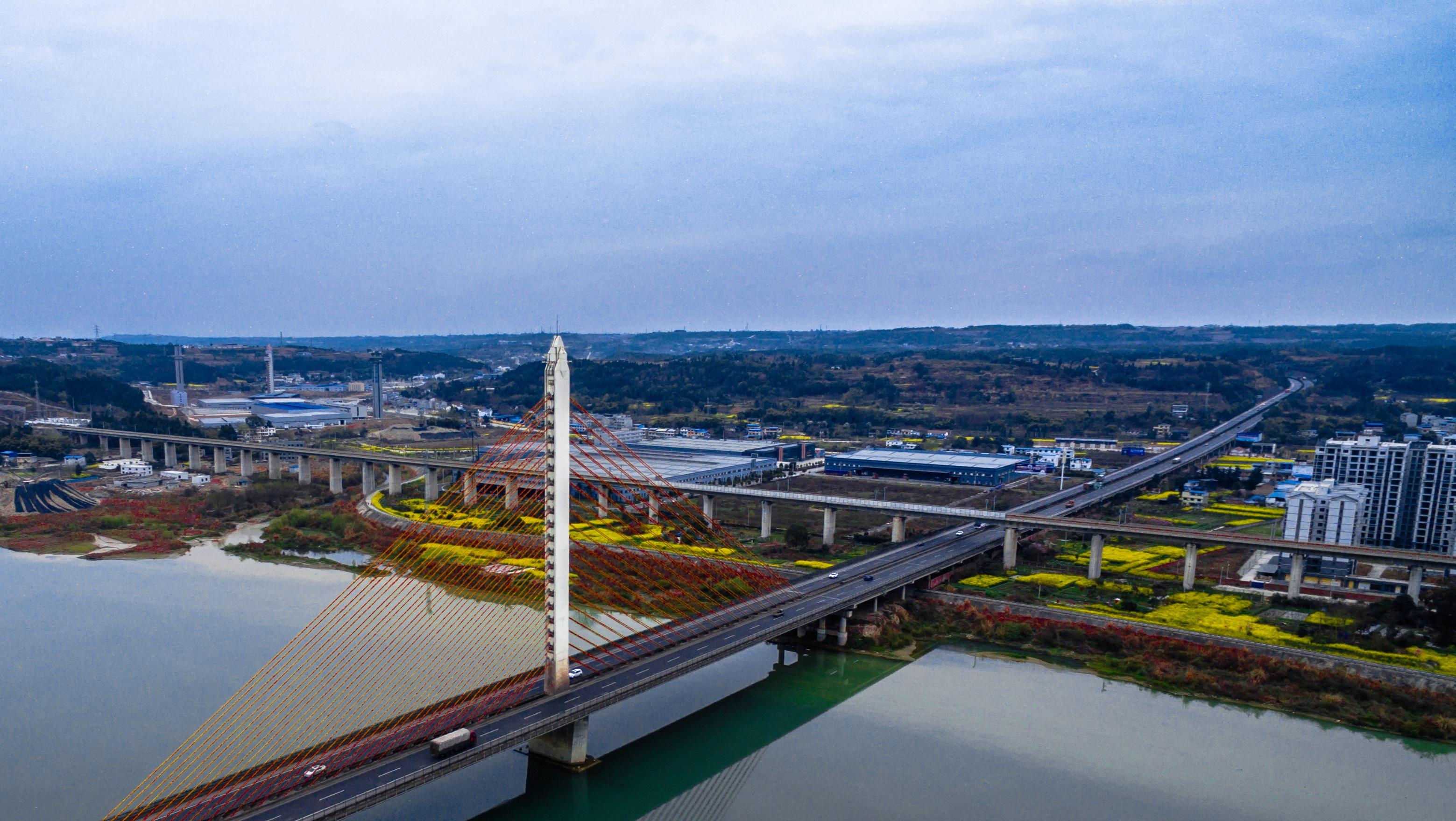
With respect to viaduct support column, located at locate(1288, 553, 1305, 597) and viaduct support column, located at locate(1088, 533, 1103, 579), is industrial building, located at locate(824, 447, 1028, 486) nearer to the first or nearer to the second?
viaduct support column, located at locate(1088, 533, 1103, 579)

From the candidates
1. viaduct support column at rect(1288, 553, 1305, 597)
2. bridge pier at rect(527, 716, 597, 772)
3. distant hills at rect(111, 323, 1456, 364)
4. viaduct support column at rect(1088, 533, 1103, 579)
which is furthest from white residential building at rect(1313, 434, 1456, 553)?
distant hills at rect(111, 323, 1456, 364)

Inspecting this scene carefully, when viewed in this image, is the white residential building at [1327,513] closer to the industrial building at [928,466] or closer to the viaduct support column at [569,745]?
the industrial building at [928,466]

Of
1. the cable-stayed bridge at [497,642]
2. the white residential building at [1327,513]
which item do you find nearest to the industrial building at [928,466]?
the cable-stayed bridge at [497,642]

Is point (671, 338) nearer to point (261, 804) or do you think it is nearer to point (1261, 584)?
point (1261, 584)

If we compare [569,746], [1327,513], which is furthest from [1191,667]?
[569,746]

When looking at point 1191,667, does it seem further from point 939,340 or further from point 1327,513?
point 939,340
